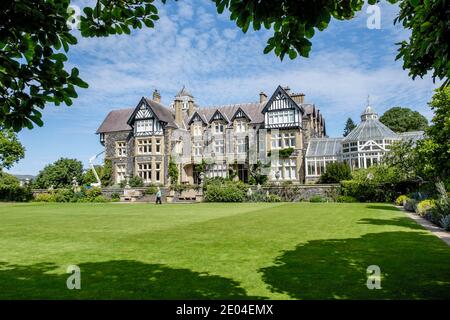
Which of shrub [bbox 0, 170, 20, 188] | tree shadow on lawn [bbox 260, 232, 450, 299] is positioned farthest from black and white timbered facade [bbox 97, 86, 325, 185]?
tree shadow on lawn [bbox 260, 232, 450, 299]

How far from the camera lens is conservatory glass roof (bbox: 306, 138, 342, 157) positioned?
4188cm

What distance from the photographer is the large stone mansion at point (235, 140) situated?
136 feet

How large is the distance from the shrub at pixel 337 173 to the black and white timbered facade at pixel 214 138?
5469 mm

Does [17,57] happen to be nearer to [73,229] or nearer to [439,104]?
[73,229]

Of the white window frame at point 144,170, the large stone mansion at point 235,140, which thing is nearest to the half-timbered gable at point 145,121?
the large stone mansion at point 235,140

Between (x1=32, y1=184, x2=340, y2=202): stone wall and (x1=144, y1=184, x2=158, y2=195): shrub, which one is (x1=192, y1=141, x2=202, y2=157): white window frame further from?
(x1=32, y1=184, x2=340, y2=202): stone wall

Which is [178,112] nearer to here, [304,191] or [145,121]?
[145,121]

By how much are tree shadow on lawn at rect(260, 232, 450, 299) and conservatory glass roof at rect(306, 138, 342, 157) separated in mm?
31990

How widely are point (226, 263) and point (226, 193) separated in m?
27.6

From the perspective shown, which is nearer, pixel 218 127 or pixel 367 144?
pixel 367 144

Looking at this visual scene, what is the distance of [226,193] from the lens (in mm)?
35281

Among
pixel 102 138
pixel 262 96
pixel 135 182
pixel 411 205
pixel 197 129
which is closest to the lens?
pixel 411 205

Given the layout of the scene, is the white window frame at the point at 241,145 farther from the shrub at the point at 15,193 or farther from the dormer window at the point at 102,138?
the shrub at the point at 15,193

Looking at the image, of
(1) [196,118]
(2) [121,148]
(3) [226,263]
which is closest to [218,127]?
(1) [196,118]
